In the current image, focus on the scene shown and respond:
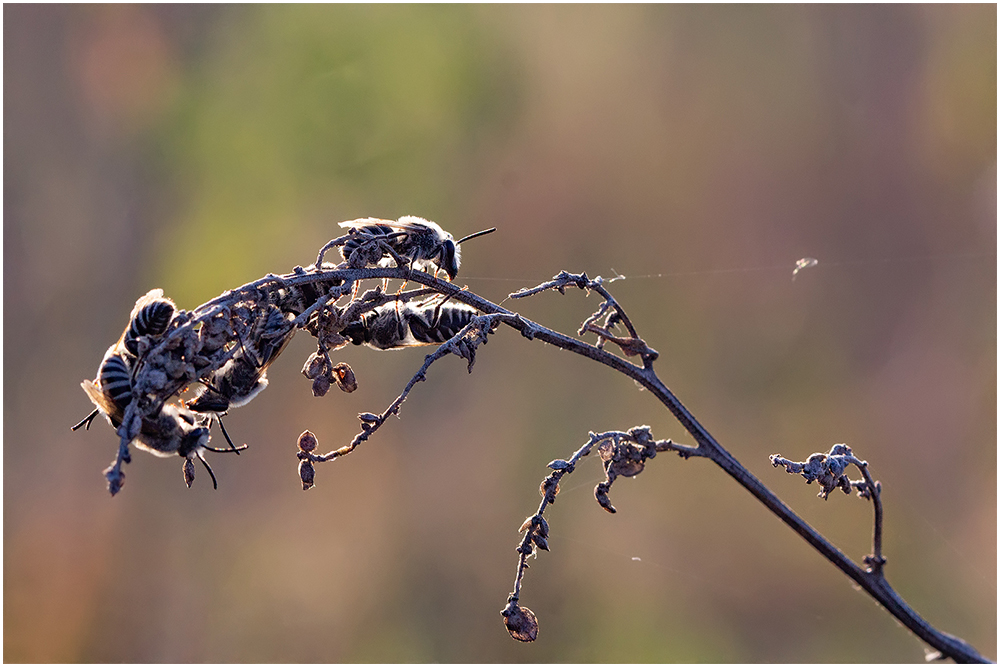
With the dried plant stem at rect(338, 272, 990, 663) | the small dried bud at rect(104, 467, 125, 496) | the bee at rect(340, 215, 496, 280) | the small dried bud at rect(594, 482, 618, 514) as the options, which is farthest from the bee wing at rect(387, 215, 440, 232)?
the small dried bud at rect(104, 467, 125, 496)

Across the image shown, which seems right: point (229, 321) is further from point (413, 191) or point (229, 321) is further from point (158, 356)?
point (413, 191)

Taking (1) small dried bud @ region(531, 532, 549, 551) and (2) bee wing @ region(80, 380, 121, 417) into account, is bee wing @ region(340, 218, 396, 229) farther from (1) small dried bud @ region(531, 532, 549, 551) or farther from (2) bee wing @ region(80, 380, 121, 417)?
(1) small dried bud @ region(531, 532, 549, 551)

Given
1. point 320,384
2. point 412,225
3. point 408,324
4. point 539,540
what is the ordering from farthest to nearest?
point 412,225, point 408,324, point 320,384, point 539,540

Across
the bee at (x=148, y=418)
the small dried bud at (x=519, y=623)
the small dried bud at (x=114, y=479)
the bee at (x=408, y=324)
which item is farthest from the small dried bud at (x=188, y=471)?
the small dried bud at (x=519, y=623)

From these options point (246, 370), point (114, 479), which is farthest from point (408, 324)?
point (114, 479)

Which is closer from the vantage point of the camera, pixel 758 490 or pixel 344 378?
pixel 758 490

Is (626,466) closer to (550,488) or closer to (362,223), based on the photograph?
(550,488)
